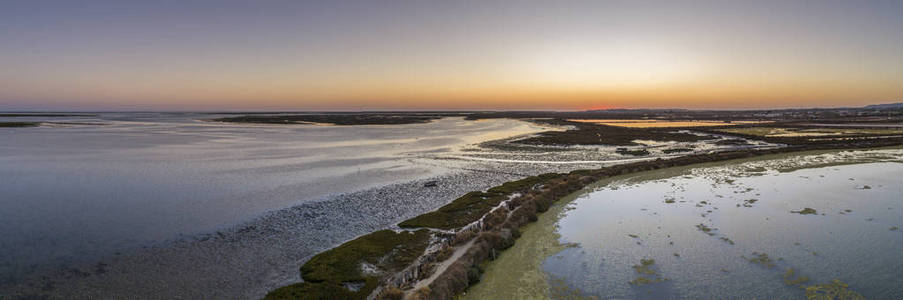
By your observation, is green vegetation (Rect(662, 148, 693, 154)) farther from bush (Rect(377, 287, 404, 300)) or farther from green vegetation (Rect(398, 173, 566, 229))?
bush (Rect(377, 287, 404, 300))

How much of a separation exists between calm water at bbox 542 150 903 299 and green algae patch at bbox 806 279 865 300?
26 centimetres

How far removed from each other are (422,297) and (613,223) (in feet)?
41.1

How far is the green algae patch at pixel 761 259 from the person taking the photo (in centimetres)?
1434

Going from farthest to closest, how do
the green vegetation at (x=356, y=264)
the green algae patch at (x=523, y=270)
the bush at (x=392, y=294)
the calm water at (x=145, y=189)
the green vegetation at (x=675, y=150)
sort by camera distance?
the green vegetation at (x=675, y=150) → the calm water at (x=145, y=189) → the green algae patch at (x=523, y=270) → the green vegetation at (x=356, y=264) → the bush at (x=392, y=294)

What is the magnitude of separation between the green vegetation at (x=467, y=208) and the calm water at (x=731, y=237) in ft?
A: 13.8

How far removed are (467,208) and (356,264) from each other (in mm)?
9077

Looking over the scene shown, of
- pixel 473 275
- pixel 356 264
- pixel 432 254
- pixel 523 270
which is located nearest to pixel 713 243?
pixel 523 270

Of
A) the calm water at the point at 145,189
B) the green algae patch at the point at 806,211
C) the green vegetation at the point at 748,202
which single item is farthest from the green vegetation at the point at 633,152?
the green algae patch at the point at 806,211

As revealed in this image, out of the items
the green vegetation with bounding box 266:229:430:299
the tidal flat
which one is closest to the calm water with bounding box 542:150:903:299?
the tidal flat

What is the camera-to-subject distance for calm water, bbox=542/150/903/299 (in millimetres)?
12906

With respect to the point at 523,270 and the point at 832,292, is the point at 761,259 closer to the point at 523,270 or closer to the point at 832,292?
the point at 832,292

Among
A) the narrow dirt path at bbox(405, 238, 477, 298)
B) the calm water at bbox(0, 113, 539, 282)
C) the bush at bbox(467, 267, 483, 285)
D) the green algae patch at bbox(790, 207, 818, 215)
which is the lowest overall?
the bush at bbox(467, 267, 483, 285)

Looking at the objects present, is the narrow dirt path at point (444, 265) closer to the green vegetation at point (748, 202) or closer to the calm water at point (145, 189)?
the calm water at point (145, 189)

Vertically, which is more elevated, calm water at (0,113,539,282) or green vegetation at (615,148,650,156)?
green vegetation at (615,148,650,156)
